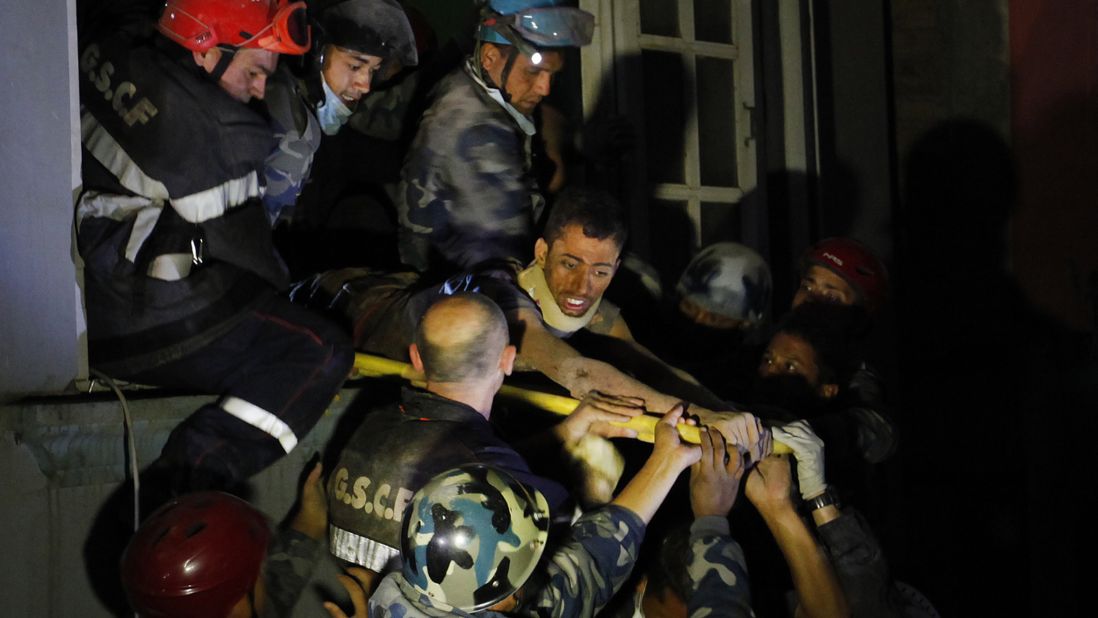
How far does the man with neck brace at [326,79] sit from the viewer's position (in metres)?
4.23

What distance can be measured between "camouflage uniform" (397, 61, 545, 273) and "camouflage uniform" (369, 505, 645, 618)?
4.27ft

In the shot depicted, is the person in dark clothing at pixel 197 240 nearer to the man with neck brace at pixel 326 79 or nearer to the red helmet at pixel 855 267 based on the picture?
the man with neck brace at pixel 326 79

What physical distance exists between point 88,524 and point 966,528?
551 cm

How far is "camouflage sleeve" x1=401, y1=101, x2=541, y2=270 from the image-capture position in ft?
15.0

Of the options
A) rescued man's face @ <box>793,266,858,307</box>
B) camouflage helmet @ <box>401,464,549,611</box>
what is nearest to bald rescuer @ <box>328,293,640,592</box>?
camouflage helmet @ <box>401,464,549,611</box>

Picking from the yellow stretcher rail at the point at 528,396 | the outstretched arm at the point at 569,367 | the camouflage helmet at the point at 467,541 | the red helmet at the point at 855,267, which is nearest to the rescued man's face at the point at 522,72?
the outstretched arm at the point at 569,367

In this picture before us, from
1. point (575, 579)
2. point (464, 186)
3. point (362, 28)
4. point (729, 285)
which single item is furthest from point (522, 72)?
point (575, 579)

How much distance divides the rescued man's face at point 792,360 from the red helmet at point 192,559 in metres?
2.55

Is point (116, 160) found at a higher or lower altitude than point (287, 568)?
higher

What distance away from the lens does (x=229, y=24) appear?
12.1 ft

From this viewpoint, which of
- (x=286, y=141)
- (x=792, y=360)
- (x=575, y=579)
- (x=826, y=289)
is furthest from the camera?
(x=826, y=289)

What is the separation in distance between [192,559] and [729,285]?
2977mm

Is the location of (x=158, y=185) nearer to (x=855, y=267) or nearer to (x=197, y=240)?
(x=197, y=240)

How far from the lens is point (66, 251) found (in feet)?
12.6
